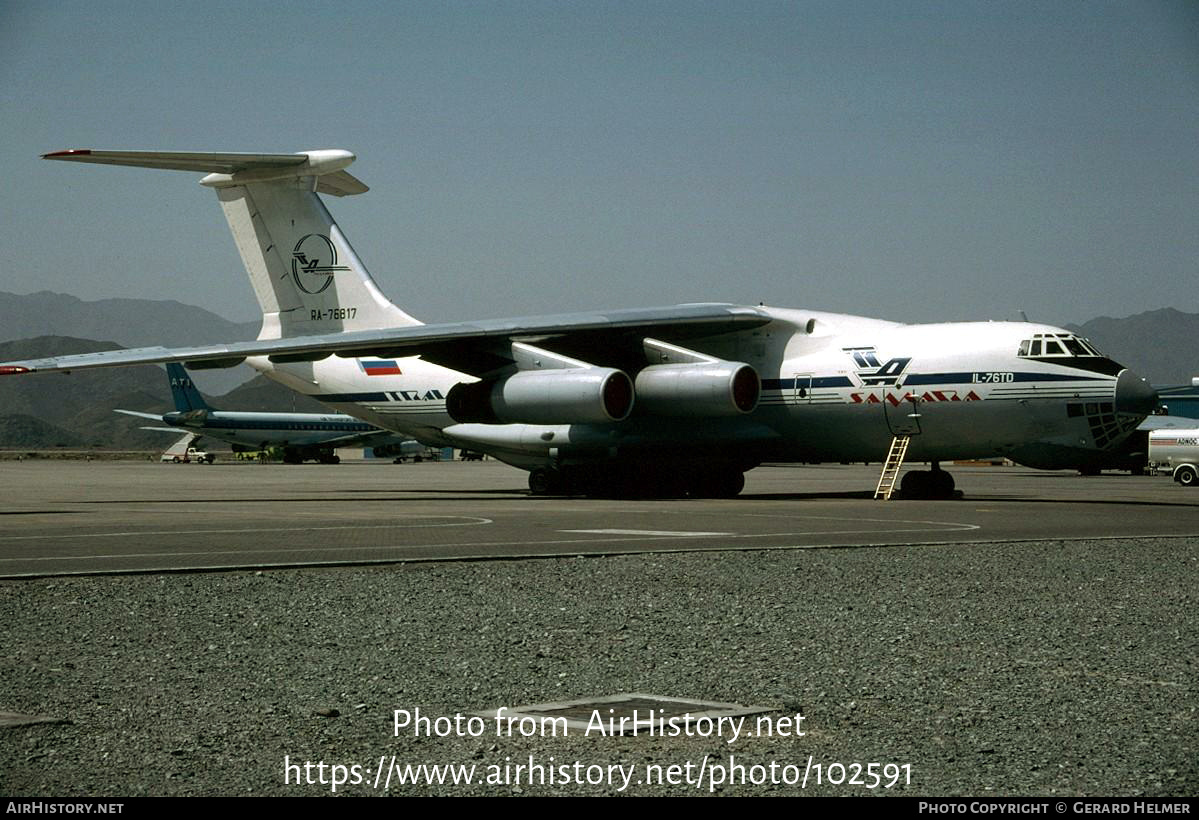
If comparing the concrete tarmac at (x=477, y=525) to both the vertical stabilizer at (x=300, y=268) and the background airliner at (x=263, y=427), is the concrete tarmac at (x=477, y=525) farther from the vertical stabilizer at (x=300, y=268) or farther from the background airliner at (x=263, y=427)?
the background airliner at (x=263, y=427)

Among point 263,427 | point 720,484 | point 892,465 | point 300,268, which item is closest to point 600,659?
point 892,465

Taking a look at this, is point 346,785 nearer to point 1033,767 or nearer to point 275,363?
point 1033,767

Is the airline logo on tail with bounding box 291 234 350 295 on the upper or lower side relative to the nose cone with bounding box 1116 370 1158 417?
upper

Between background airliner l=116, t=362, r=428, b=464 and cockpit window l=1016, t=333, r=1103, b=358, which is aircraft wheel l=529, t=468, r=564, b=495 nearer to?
cockpit window l=1016, t=333, r=1103, b=358

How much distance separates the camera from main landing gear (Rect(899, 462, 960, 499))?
24.2 m

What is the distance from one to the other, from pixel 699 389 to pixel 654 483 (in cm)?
317

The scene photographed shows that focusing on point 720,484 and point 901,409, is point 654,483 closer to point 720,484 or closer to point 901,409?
point 720,484

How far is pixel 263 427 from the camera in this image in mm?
65812

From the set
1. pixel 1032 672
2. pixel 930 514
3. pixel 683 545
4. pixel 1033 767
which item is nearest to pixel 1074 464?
pixel 930 514

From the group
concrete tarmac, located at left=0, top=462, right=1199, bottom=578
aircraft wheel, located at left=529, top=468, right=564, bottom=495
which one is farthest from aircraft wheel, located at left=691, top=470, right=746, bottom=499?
aircraft wheel, located at left=529, top=468, right=564, bottom=495

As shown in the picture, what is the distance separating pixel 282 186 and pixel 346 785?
2464 cm

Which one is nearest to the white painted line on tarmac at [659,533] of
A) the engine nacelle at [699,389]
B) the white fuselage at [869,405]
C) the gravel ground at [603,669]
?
the gravel ground at [603,669]

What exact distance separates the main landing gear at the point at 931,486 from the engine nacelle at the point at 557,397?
5.19 m

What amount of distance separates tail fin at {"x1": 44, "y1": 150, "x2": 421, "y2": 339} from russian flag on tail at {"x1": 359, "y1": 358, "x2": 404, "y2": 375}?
756mm
